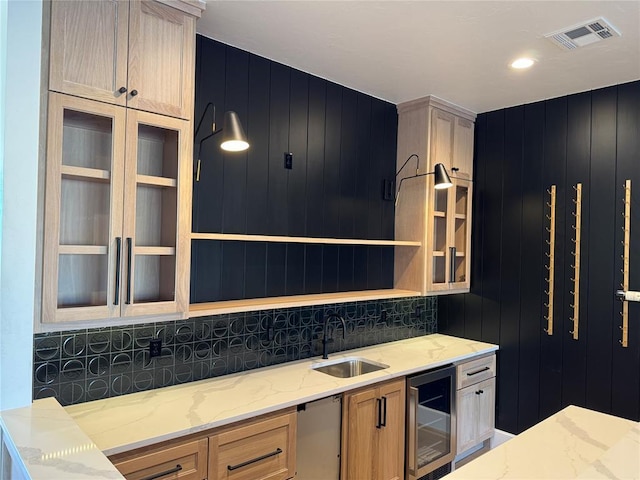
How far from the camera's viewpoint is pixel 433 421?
9.88 feet

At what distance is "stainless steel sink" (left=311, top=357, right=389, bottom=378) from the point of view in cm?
292

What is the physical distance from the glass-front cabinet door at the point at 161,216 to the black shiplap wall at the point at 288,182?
37 centimetres

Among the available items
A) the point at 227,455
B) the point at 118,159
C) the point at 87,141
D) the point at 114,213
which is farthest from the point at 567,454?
the point at 87,141

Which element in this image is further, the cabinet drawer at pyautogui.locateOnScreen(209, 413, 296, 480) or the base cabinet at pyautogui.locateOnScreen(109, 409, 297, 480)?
the cabinet drawer at pyautogui.locateOnScreen(209, 413, 296, 480)

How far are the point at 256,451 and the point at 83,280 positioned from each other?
1.07 m

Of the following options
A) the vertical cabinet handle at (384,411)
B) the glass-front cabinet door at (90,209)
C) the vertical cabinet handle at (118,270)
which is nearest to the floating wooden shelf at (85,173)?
the glass-front cabinet door at (90,209)

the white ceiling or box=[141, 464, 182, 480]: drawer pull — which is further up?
the white ceiling

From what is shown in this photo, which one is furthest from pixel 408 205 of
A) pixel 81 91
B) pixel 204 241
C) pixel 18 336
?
pixel 18 336

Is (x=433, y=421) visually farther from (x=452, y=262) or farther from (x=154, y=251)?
(x=154, y=251)

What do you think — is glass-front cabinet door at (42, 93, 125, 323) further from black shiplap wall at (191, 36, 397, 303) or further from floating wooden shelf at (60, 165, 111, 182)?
black shiplap wall at (191, 36, 397, 303)

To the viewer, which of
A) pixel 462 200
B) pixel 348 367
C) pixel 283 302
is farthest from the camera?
pixel 462 200

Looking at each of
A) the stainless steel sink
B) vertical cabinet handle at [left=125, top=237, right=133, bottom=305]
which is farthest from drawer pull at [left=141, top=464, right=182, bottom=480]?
the stainless steel sink

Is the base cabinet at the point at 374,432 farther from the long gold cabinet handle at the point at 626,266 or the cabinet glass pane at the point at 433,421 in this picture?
the long gold cabinet handle at the point at 626,266

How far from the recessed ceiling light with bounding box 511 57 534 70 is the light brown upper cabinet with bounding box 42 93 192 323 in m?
1.95
